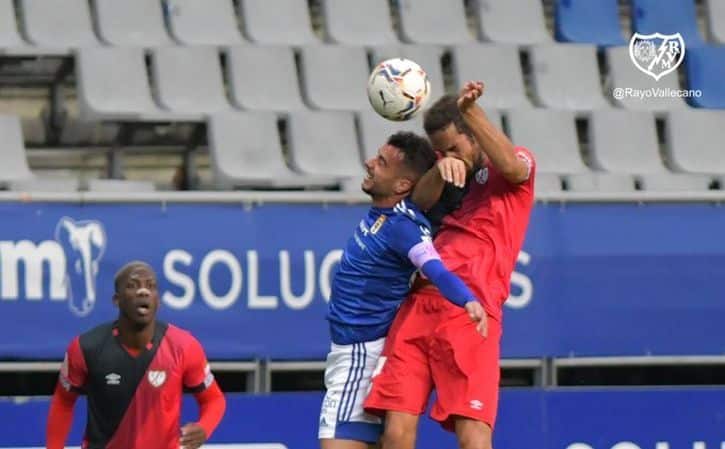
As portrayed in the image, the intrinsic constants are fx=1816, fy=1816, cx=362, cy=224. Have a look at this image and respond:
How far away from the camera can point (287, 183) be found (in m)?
10.1

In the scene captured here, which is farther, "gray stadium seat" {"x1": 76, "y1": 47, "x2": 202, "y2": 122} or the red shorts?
"gray stadium seat" {"x1": 76, "y1": 47, "x2": 202, "y2": 122}

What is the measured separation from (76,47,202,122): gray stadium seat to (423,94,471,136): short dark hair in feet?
12.0

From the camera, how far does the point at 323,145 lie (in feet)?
34.2

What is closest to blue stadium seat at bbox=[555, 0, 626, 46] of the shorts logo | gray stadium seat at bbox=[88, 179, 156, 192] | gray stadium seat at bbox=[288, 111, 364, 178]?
gray stadium seat at bbox=[288, 111, 364, 178]

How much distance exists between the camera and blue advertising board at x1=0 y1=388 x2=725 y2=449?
29.5 feet

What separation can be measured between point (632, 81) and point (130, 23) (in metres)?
3.32

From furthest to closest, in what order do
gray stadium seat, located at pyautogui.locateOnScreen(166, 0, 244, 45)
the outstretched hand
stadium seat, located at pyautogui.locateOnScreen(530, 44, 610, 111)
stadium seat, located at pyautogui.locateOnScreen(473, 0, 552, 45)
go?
stadium seat, located at pyautogui.locateOnScreen(473, 0, 552, 45)
stadium seat, located at pyautogui.locateOnScreen(530, 44, 610, 111)
gray stadium seat, located at pyautogui.locateOnScreen(166, 0, 244, 45)
the outstretched hand

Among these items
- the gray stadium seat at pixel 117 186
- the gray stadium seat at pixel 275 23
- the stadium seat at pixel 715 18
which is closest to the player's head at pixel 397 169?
the gray stadium seat at pixel 117 186

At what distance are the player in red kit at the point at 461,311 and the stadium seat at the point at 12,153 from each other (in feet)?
10.5

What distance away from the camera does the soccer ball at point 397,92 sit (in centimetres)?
717

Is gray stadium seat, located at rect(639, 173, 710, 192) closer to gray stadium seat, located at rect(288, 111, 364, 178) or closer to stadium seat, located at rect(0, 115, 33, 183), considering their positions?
gray stadium seat, located at rect(288, 111, 364, 178)

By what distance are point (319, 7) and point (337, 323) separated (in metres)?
5.05

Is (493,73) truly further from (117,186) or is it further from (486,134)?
(486,134)

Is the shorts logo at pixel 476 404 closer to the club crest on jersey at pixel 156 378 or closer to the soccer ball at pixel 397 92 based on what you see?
the soccer ball at pixel 397 92
